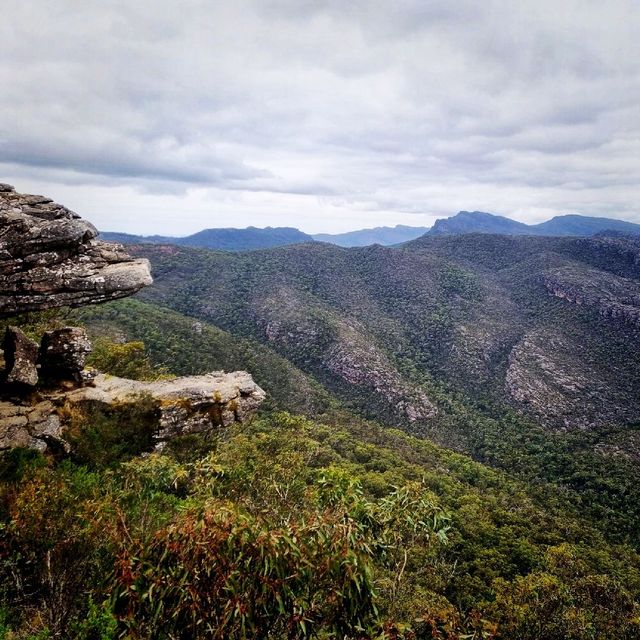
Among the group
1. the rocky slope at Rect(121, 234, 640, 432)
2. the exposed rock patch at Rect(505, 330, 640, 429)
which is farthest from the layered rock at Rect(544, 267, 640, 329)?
the exposed rock patch at Rect(505, 330, 640, 429)

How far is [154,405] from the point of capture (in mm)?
17609

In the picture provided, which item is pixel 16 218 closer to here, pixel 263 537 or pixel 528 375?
pixel 263 537

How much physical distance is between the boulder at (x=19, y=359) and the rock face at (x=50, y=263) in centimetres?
271

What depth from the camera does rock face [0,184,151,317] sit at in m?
12.9

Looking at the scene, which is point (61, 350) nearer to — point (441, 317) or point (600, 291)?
point (441, 317)

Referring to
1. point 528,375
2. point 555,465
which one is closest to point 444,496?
point 555,465

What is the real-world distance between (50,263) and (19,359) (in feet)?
14.5

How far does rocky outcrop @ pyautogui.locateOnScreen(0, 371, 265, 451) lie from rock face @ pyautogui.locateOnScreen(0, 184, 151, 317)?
4030 millimetres

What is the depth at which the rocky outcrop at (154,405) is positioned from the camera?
46.7 ft

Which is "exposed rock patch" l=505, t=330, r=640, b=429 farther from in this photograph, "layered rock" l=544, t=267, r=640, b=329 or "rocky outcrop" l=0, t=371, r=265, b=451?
"rocky outcrop" l=0, t=371, r=265, b=451

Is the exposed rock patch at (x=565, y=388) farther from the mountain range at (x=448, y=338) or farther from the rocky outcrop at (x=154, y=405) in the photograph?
the rocky outcrop at (x=154, y=405)

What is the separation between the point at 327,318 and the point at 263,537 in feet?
388

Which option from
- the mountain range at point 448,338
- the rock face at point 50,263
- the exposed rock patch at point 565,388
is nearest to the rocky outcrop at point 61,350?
the rock face at point 50,263

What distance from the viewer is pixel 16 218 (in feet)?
42.4
